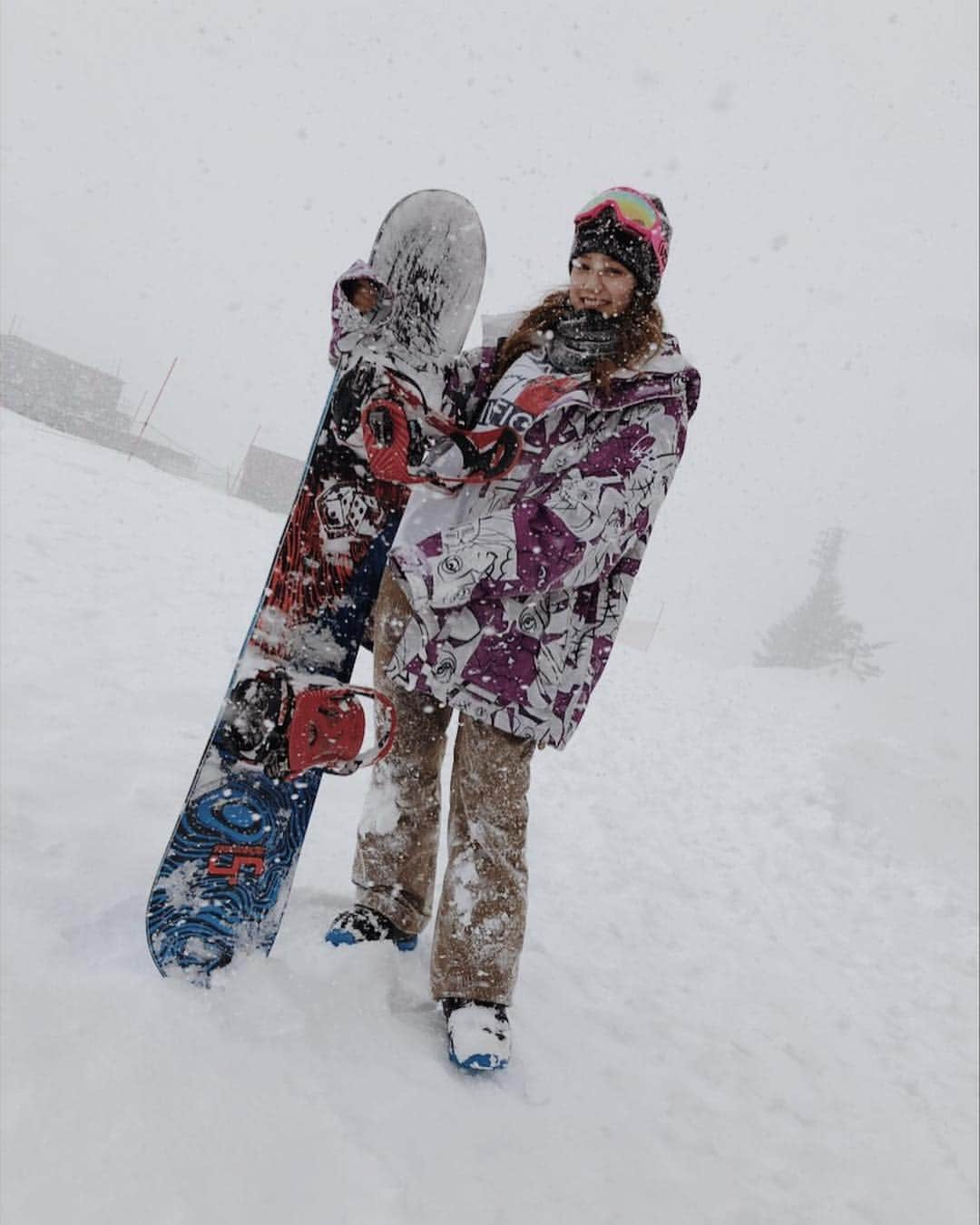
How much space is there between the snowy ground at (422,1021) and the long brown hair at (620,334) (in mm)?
1457

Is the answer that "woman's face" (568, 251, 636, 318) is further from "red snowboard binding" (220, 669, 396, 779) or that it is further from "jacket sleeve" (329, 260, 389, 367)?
"red snowboard binding" (220, 669, 396, 779)

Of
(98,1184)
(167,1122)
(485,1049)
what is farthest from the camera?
(485,1049)

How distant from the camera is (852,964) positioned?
3666 millimetres

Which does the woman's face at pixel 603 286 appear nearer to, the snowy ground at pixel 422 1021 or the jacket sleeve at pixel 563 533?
the jacket sleeve at pixel 563 533

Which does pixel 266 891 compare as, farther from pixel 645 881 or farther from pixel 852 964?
pixel 852 964

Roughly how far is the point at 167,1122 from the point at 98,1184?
0.13 m

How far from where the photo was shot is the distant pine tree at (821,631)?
29.1 meters

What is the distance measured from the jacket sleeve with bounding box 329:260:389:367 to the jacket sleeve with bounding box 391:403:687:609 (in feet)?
1.82

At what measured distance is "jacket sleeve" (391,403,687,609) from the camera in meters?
1.48

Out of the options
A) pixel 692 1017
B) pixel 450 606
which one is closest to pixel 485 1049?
pixel 450 606

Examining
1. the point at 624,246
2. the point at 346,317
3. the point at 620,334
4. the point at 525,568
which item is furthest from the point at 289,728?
the point at 624,246

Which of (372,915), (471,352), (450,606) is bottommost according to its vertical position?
(372,915)

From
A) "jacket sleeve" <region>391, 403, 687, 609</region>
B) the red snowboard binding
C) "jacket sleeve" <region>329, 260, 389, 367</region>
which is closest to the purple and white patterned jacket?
→ "jacket sleeve" <region>391, 403, 687, 609</region>

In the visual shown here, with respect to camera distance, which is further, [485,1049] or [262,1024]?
[485,1049]
